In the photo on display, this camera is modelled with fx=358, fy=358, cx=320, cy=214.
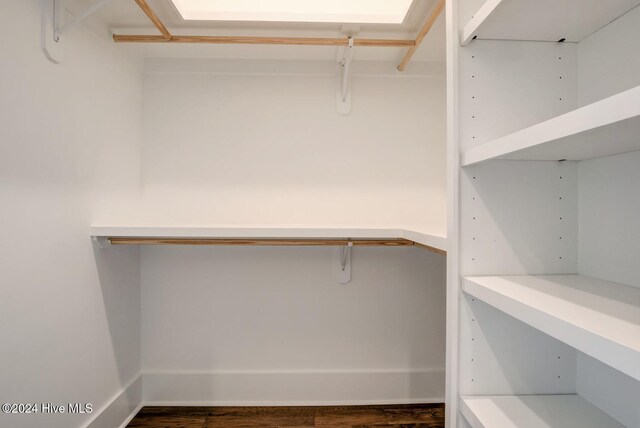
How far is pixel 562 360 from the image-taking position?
2.88 feet

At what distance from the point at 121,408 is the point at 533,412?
1.62 metres

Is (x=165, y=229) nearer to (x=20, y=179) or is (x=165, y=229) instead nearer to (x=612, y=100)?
(x=20, y=179)

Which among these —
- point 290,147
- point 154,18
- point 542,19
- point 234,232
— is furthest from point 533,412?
point 154,18

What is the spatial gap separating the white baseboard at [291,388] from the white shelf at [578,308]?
1.16 meters

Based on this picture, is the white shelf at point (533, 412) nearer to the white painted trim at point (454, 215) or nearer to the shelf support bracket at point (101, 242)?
the white painted trim at point (454, 215)

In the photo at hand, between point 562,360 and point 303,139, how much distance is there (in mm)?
1382

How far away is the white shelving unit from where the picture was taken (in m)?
0.80

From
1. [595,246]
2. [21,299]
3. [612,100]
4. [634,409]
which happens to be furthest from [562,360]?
[21,299]

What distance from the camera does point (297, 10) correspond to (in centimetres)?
156

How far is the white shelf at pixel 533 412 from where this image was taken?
75 cm

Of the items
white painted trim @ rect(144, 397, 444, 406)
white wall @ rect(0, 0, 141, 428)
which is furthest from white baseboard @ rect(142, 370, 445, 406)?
white wall @ rect(0, 0, 141, 428)

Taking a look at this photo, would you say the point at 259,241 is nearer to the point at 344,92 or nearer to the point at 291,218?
the point at 291,218

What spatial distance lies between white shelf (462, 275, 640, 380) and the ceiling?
1055 millimetres

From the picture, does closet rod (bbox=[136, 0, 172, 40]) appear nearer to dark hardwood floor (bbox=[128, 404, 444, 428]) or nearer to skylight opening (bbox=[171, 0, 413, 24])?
skylight opening (bbox=[171, 0, 413, 24])
